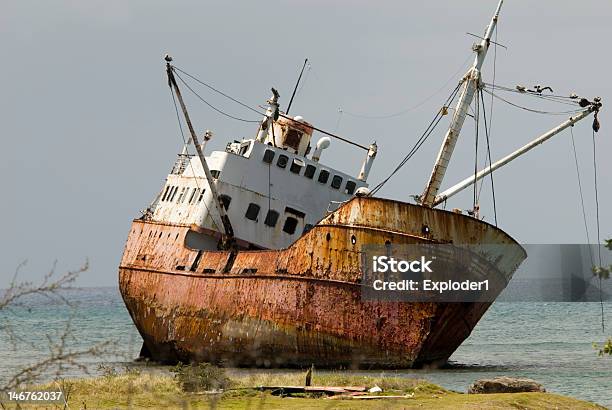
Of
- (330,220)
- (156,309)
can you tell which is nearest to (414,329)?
(330,220)

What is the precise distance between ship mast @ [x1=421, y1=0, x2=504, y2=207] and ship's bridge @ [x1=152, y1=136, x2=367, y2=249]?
12.0ft

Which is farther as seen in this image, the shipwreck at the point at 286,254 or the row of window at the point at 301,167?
the row of window at the point at 301,167

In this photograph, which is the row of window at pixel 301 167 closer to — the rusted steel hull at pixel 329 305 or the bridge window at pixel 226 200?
the bridge window at pixel 226 200

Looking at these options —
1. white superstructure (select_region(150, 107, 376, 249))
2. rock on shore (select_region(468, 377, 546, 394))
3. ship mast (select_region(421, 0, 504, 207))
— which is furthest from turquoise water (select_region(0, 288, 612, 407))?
ship mast (select_region(421, 0, 504, 207))

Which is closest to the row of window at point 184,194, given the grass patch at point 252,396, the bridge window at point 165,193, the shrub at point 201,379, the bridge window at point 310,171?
the bridge window at point 165,193

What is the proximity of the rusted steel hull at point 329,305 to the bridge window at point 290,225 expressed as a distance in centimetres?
265

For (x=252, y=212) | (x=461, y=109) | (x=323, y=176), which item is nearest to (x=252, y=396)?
(x=461, y=109)

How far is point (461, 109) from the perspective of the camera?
2977 centimetres

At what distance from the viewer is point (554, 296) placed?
172 metres

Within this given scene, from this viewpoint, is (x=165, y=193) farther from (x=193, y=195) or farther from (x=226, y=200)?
(x=226, y=200)

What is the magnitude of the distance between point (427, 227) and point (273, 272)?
4.18 m

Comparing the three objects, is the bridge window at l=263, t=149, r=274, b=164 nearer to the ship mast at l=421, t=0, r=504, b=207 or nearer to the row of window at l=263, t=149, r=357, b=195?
the row of window at l=263, t=149, r=357, b=195

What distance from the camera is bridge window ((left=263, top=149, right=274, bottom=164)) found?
3250 centimetres

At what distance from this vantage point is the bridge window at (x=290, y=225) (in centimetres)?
3244
